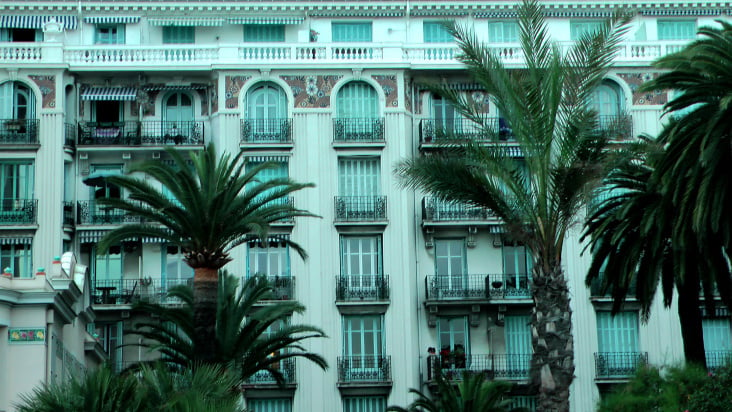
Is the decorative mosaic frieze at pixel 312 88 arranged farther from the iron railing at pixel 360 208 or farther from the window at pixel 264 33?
the window at pixel 264 33

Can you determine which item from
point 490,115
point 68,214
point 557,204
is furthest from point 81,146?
point 557,204

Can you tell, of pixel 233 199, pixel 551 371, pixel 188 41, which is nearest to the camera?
pixel 551 371

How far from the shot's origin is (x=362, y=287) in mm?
52031

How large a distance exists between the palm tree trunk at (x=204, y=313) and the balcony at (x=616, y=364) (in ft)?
61.4

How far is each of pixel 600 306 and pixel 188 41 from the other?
1948 cm

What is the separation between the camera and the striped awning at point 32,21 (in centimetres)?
5541

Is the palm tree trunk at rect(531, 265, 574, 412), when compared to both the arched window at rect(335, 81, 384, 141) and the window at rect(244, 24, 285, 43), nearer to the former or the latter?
the arched window at rect(335, 81, 384, 141)

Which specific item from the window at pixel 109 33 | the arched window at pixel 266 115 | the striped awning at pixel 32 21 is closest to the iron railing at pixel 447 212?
the arched window at pixel 266 115

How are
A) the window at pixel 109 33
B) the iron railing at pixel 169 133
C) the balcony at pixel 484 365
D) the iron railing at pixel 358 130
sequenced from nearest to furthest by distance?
the balcony at pixel 484 365 → the iron railing at pixel 358 130 → the iron railing at pixel 169 133 → the window at pixel 109 33

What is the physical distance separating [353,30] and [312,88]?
15.6ft

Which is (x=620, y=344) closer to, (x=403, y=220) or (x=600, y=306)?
(x=600, y=306)

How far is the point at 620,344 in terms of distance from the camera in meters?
52.9

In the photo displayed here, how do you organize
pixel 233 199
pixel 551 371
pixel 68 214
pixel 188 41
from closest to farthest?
pixel 551 371 < pixel 233 199 < pixel 68 214 < pixel 188 41

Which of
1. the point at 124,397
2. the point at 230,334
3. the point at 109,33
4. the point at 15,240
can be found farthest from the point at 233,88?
Answer: the point at 124,397
